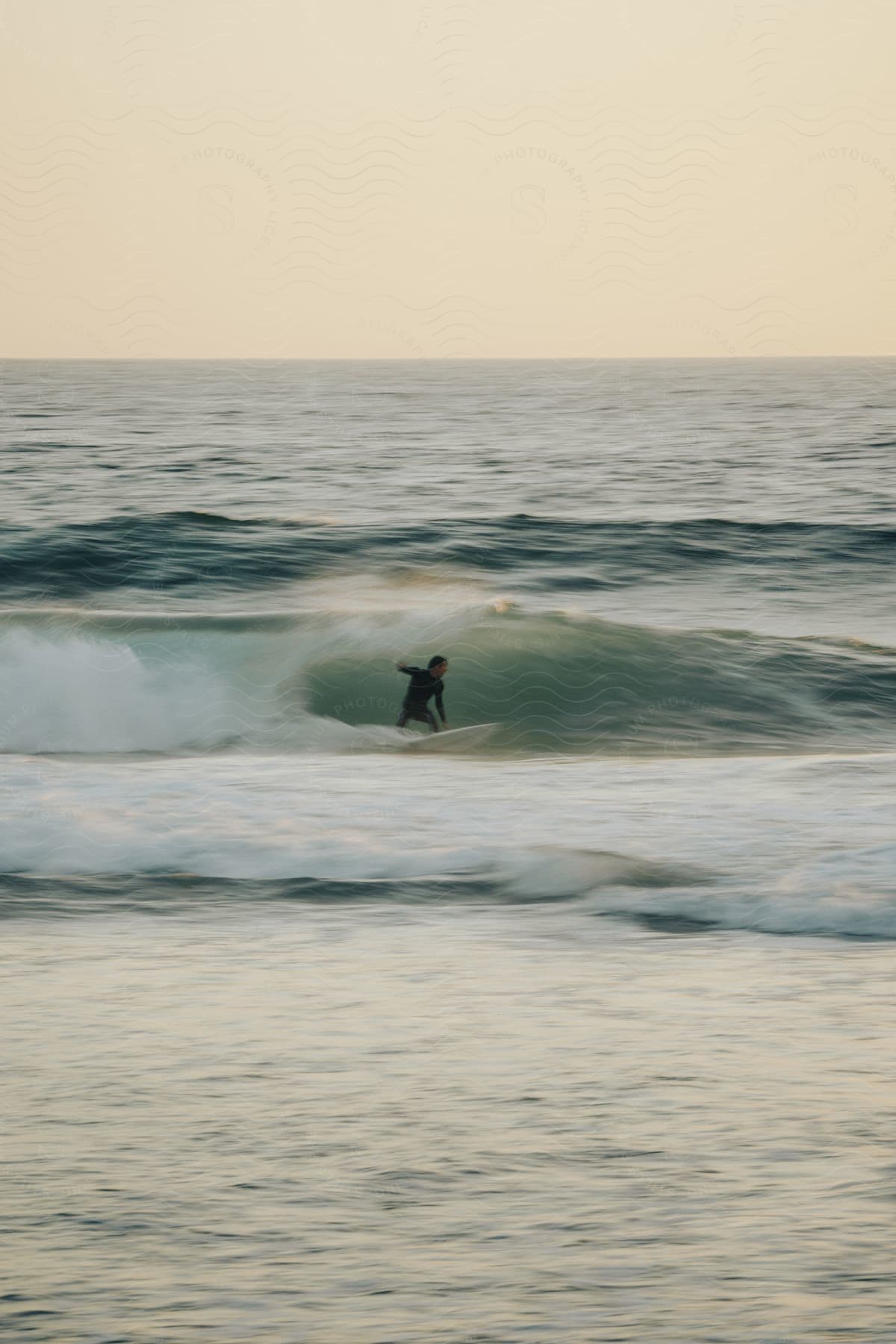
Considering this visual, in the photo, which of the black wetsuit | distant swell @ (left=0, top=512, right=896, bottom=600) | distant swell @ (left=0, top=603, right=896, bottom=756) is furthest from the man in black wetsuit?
distant swell @ (left=0, top=512, right=896, bottom=600)

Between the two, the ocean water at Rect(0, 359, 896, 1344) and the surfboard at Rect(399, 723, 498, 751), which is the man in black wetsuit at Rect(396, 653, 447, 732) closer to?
the surfboard at Rect(399, 723, 498, 751)

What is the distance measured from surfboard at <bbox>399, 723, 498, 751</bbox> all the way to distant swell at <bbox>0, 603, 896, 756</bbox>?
0.22 metres

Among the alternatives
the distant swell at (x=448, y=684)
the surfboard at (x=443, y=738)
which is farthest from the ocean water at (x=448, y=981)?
the surfboard at (x=443, y=738)

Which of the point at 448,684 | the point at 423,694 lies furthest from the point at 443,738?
the point at 448,684

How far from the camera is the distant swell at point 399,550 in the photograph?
81.2ft

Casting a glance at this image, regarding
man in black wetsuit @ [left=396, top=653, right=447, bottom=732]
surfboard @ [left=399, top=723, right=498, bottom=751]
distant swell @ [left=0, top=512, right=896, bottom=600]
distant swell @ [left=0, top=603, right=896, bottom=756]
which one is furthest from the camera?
distant swell @ [left=0, top=512, right=896, bottom=600]

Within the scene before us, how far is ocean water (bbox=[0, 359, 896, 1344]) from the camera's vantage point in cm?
377

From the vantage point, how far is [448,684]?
705 inches

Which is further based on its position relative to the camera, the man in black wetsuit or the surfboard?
the man in black wetsuit

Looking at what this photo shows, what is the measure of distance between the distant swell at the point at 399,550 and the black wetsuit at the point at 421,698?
9769 mm

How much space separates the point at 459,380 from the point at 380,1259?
10312 cm

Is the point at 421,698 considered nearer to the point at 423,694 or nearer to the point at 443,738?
the point at 423,694

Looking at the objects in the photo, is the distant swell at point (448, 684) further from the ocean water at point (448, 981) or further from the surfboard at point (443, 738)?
the surfboard at point (443, 738)

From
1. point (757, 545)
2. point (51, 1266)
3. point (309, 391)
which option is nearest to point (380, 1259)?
point (51, 1266)
